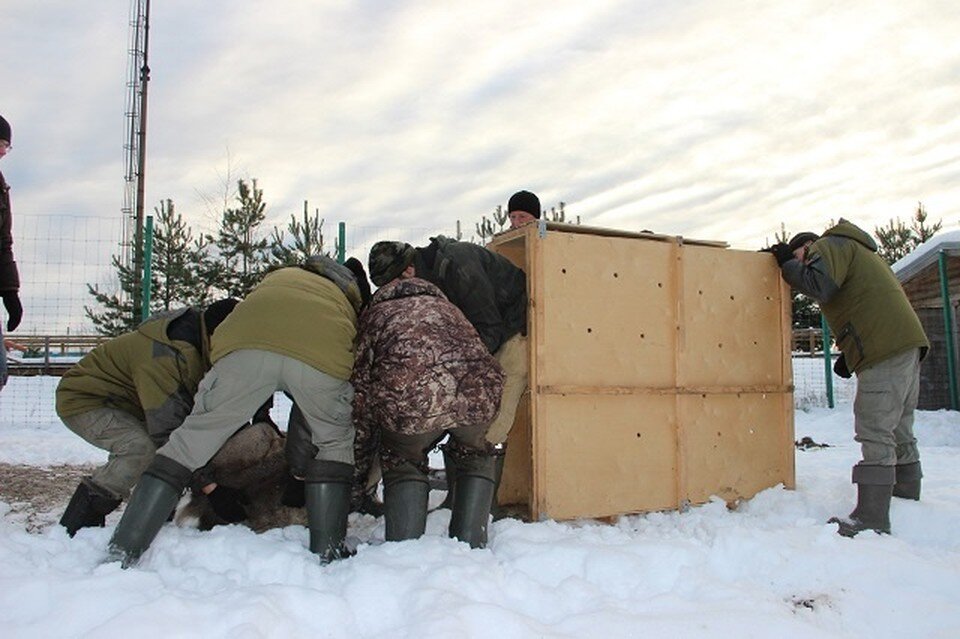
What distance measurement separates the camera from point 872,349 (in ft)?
13.7

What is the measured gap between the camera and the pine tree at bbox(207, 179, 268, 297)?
61.2ft

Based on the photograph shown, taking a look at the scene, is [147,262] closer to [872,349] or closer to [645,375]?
[645,375]

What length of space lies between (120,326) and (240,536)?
51.4 ft

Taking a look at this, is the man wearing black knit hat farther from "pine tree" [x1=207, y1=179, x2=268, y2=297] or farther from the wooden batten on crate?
"pine tree" [x1=207, y1=179, x2=268, y2=297]

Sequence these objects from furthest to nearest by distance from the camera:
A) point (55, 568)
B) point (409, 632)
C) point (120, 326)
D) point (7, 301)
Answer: point (120, 326), point (7, 301), point (55, 568), point (409, 632)

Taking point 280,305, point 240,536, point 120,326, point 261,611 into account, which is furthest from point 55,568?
point 120,326

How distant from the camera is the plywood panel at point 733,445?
4.60 m

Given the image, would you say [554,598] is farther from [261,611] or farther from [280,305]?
[280,305]

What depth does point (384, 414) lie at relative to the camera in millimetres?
3291

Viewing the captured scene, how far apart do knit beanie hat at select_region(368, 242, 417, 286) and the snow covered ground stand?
1.31 meters

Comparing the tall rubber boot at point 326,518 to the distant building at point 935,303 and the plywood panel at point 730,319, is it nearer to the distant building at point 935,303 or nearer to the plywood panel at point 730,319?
the plywood panel at point 730,319

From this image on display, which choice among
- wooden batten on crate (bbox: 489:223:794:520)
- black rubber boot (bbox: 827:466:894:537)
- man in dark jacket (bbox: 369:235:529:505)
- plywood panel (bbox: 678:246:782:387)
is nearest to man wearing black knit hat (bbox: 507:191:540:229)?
wooden batten on crate (bbox: 489:223:794:520)

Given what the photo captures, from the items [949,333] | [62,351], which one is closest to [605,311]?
[949,333]

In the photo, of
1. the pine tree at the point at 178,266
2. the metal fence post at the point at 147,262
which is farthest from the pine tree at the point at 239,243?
the metal fence post at the point at 147,262
